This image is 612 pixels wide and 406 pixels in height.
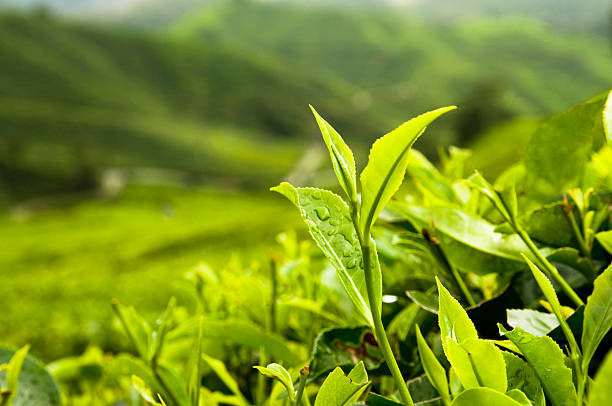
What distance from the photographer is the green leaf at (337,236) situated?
447 millimetres

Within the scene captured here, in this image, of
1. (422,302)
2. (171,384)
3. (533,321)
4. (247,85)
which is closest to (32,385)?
(171,384)

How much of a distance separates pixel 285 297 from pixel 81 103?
8093 cm

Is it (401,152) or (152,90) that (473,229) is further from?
(152,90)

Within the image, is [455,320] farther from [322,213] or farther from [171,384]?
[171,384]

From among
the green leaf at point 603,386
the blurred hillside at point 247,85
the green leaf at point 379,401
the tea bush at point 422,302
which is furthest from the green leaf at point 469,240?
the blurred hillside at point 247,85

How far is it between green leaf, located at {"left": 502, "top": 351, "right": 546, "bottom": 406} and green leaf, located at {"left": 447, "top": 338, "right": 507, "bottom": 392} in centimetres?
8

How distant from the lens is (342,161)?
42 centimetres

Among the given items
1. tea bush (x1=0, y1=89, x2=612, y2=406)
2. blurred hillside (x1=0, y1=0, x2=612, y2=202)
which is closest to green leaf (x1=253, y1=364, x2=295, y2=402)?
tea bush (x1=0, y1=89, x2=612, y2=406)

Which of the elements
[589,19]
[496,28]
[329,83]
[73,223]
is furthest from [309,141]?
[589,19]

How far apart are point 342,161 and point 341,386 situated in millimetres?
199

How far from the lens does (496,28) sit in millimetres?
121500

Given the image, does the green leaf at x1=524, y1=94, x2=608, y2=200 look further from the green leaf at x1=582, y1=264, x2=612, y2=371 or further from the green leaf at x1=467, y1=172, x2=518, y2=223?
the green leaf at x1=582, y1=264, x2=612, y2=371

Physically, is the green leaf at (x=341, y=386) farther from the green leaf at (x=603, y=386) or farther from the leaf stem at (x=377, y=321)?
the green leaf at (x=603, y=386)

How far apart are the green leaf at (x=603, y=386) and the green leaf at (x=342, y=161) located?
0.19m
